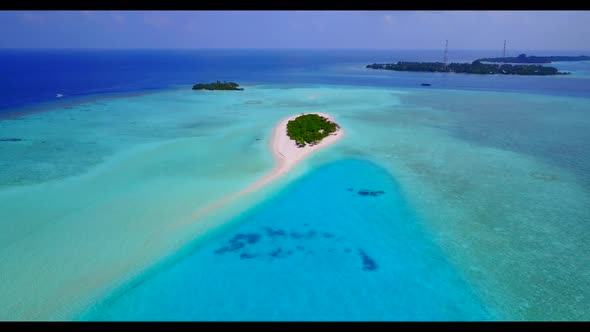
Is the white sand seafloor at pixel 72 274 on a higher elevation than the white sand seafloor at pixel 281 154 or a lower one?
lower

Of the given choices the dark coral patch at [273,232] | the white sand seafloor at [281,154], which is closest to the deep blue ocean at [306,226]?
the dark coral patch at [273,232]

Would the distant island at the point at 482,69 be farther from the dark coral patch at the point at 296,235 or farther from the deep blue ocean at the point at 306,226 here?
the dark coral patch at the point at 296,235

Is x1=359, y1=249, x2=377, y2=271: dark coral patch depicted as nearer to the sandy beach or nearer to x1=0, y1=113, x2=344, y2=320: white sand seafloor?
x1=0, y1=113, x2=344, y2=320: white sand seafloor

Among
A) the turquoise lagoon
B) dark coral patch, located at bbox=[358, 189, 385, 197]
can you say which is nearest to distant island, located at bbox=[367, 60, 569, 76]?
the turquoise lagoon
